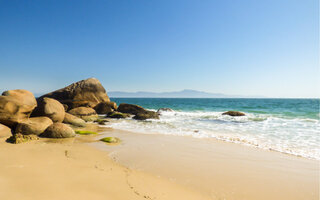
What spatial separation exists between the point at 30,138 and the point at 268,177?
7.35 metres

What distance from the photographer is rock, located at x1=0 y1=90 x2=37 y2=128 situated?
6898 millimetres

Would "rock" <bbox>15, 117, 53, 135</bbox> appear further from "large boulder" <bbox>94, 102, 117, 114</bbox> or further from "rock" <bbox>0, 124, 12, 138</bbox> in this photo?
"large boulder" <bbox>94, 102, 117, 114</bbox>

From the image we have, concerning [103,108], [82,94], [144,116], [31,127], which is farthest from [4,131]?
[103,108]

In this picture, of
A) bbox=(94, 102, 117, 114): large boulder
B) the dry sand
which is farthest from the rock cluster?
bbox=(94, 102, 117, 114): large boulder

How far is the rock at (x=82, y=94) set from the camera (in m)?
17.3

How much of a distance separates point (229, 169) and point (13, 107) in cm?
841

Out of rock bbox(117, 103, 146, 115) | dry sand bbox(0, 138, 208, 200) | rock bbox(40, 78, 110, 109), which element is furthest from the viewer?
rock bbox(117, 103, 146, 115)

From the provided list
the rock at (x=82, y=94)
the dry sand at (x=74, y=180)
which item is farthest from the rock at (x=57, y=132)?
the rock at (x=82, y=94)

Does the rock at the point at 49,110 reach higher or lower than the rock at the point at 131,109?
higher

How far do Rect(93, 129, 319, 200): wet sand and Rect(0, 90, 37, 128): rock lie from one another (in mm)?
3921

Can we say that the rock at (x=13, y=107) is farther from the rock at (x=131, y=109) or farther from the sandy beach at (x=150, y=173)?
the rock at (x=131, y=109)

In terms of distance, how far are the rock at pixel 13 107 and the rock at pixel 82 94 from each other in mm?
9845

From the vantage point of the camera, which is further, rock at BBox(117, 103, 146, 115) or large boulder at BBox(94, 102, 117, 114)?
large boulder at BBox(94, 102, 117, 114)

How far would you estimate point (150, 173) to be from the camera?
379 cm
